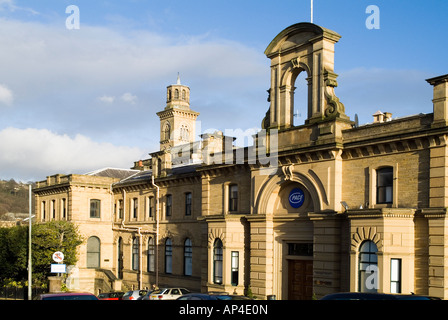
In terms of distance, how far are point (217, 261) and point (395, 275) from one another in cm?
1315

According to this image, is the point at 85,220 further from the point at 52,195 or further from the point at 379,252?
the point at 379,252

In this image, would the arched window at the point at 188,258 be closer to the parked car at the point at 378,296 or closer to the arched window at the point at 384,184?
the arched window at the point at 384,184

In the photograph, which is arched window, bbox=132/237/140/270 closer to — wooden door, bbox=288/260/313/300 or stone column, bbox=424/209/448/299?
wooden door, bbox=288/260/313/300

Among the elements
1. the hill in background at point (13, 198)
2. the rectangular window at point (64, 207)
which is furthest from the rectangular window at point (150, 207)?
the hill in background at point (13, 198)

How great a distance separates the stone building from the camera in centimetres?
2356

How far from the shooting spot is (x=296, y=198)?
29641 millimetres

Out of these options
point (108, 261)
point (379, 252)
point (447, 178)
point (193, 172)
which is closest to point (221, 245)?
point (193, 172)

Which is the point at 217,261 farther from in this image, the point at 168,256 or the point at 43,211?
the point at 43,211

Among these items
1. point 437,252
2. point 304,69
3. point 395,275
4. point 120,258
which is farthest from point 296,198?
point 120,258

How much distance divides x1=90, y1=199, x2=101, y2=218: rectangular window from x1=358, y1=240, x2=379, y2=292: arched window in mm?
31523

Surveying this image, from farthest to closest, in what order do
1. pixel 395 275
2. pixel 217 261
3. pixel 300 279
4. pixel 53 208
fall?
pixel 53 208 < pixel 217 261 < pixel 300 279 < pixel 395 275

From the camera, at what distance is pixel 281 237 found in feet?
100

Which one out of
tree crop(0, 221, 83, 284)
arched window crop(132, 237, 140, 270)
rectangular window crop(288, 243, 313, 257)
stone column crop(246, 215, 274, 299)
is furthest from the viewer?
arched window crop(132, 237, 140, 270)

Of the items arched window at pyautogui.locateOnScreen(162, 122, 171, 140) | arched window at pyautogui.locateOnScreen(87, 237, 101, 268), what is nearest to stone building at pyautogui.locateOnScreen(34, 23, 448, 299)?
arched window at pyautogui.locateOnScreen(87, 237, 101, 268)
